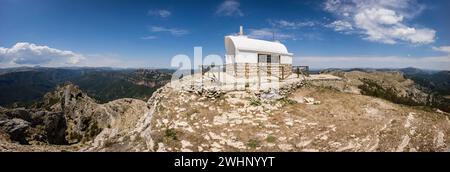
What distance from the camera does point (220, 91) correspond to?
73.2ft

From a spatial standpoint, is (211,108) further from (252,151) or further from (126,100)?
(126,100)

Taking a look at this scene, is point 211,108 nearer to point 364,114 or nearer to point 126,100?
point 364,114

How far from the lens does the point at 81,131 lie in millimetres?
55719

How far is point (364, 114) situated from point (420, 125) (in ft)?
11.0

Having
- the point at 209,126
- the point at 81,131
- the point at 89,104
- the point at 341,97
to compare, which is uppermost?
the point at 341,97

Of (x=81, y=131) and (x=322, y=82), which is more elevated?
(x=322, y=82)

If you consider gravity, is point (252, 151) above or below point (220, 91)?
below

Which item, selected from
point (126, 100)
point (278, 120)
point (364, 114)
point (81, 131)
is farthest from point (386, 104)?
point (81, 131)

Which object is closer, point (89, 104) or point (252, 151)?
point (252, 151)

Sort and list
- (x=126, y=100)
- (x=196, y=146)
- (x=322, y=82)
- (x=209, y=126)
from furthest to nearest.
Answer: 1. (x=126, y=100)
2. (x=322, y=82)
3. (x=209, y=126)
4. (x=196, y=146)

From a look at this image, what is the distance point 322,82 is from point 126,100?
39559 mm

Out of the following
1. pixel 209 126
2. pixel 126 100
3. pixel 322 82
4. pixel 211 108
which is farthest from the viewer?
pixel 126 100

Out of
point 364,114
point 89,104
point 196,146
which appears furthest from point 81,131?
point 364,114
